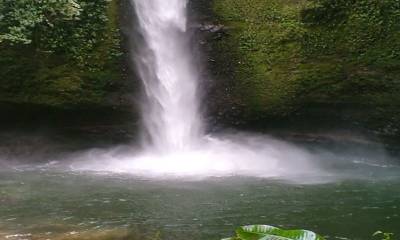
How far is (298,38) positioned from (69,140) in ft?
14.8

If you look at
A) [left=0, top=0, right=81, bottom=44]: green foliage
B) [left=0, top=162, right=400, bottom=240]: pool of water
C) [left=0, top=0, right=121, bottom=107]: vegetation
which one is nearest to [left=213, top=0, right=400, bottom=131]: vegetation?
[left=0, top=162, right=400, bottom=240]: pool of water

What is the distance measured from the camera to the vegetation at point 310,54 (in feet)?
29.3

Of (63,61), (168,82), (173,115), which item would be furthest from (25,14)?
(173,115)

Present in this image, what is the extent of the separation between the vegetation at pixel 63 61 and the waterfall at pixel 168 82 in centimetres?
69

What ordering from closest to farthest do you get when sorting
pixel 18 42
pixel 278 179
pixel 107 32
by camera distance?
pixel 278 179
pixel 18 42
pixel 107 32

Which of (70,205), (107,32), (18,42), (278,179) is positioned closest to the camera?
(70,205)

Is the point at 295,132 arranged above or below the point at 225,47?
below

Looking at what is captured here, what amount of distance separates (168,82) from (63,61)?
77.2 inches

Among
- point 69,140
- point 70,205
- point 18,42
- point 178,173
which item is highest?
point 18,42

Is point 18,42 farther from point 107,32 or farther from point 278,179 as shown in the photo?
point 278,179

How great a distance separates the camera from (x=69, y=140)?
9.84 meters

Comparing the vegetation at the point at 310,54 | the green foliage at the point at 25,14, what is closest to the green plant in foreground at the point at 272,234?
the green foliage at the point at 25,14

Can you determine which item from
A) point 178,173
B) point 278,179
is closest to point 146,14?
point 178,173

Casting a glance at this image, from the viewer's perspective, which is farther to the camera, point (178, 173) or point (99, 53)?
point (99, 53)
